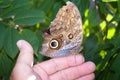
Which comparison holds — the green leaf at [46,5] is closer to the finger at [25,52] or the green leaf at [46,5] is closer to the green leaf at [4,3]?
the green leaf at [4,3]

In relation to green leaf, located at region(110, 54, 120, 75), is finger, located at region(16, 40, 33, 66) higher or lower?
higher

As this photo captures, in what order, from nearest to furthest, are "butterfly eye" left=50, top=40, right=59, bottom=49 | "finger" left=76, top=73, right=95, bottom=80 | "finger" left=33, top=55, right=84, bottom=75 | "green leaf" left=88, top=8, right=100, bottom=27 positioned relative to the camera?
"butterfly eye" left=50, top=40, right=59, bottom=49, "finger" left=33, top=55, right=84, bottom=75, "finger" left=76, top=73, right=95, bottom=80, "green leaf" left=88, top=8, right=100, bottom=27

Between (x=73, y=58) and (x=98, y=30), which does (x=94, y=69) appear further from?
(x=98, y=30)

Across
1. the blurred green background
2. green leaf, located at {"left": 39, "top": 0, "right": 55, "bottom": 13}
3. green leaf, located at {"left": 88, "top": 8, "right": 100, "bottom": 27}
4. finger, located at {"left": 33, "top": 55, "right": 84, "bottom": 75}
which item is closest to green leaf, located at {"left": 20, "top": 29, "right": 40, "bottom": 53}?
the blurred green background

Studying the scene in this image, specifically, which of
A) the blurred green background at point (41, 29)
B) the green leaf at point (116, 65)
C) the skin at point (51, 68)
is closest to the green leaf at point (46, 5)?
the blurred green background at point (41, 29)

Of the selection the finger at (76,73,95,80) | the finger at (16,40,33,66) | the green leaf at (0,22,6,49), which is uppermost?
the green leaf at (0,22,6,49)

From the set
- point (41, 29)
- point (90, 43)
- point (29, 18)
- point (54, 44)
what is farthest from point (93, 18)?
point (54, 44)

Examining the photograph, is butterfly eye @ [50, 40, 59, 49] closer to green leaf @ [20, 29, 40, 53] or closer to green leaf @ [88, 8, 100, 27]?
green leaf @ [20, 29, 40, 53]
